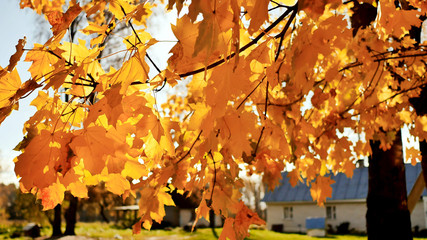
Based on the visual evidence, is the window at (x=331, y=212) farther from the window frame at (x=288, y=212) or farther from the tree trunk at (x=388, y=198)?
the tree trunk at (x=388, y=198)

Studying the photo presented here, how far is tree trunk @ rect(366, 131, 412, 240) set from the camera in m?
4.38

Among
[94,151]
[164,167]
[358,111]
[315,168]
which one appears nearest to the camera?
[94,151]

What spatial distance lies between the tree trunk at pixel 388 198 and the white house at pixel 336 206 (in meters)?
21.3

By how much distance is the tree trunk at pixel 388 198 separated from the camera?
14.4 feet

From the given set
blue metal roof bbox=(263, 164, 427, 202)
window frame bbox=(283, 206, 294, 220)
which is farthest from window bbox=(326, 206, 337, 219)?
window frame bbox=(283, 206, 294, 220)

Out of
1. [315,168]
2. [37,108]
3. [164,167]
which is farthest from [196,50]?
[315,168]

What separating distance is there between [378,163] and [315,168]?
210cm

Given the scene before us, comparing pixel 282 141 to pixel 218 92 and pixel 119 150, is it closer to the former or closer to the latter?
pixel 218 92

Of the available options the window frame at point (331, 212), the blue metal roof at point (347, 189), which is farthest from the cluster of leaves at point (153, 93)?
the window frame at point (331, 212)

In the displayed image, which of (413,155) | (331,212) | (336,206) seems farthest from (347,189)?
(413,155)

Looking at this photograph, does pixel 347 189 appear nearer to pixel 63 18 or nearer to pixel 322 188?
pixel 322 188

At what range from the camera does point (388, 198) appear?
4445 millimetres

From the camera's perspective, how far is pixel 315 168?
300cm

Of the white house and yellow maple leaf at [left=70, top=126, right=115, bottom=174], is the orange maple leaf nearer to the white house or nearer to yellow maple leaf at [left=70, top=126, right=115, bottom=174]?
yellow maple leaf at [left=70, top=126, right=115, bottom=174]
